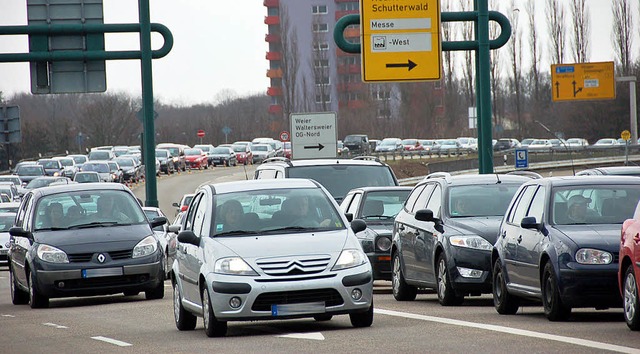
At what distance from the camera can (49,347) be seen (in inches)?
526

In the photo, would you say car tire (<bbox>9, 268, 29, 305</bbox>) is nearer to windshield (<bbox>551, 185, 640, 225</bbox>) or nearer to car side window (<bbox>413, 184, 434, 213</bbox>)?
car side window (<bbox>413, 184, 434, 213</bbox>)

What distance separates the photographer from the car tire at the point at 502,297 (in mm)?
14969

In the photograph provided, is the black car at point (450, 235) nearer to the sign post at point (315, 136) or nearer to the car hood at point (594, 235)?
the car hood at point (594, 235)

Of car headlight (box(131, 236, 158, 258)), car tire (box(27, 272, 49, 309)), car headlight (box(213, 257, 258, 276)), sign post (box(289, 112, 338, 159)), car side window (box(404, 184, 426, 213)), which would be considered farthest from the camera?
sign post (box(289, 112, 338, 159))

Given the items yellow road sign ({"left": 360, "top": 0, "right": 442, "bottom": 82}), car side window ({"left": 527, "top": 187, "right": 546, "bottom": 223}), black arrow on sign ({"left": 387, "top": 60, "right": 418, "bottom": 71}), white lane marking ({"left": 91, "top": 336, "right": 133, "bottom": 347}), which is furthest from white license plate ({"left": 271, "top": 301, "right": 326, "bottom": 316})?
black arrow on sign ({"left": 387, "top": 60, "right": 418, "bottom": 71})

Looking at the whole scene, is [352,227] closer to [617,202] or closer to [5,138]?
[617,202]

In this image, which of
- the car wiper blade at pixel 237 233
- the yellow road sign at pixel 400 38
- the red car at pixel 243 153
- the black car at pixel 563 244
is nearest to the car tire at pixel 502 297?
the black car at pixel 563 244

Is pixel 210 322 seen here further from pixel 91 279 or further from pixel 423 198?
pixel 91 279

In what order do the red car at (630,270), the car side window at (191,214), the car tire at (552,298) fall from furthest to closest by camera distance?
the car side window at (191,214), the car tire at (552,298), the red car at (630,270)

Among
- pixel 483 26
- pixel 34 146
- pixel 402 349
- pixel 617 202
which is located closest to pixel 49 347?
pixel 402 349

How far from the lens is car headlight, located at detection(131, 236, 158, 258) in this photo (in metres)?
19.4

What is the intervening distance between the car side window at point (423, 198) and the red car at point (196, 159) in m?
83.5

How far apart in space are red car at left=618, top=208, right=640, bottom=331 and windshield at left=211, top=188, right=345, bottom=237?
2827mm

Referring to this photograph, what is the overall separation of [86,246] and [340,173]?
288 inches
